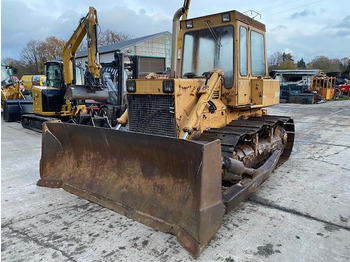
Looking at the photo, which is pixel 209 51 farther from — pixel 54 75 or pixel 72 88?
pixel 54 75

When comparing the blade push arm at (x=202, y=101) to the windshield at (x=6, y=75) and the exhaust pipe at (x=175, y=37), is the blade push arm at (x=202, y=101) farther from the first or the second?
the windshield at (x=6, y=75)

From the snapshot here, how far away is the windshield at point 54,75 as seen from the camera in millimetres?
10504

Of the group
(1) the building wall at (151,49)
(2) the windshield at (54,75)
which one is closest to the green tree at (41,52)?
(1) the building wall at (151,49)

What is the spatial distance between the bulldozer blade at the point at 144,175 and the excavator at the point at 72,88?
456 cm

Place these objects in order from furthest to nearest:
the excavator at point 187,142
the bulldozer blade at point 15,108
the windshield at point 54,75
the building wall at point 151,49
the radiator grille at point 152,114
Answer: the building wall at point 151,49 → the bulldozer blade at point 15,108 → the windshield at point 54,75 → the radiator grille at point 152,114 → the excavator at point 187,142

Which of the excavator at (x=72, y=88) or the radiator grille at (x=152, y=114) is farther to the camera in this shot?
the excavator at (x=72, y=88)

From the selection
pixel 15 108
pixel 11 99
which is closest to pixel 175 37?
pixel 15 108

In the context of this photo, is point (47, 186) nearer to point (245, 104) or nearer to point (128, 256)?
point (128, 256)

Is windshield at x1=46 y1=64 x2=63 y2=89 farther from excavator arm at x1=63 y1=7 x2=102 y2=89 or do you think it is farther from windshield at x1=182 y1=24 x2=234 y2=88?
windshield at x1=182 y1=24 x2=234 y2=88

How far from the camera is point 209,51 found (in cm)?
491

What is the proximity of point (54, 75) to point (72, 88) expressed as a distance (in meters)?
2.55

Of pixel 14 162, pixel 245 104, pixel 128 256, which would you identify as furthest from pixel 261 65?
pixel 14 162

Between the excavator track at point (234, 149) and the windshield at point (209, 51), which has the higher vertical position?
the windshield at point (209, 51)

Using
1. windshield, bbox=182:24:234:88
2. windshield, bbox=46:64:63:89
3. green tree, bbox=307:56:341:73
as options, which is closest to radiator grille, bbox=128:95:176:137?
windshield, bbox=182:24:234:88
